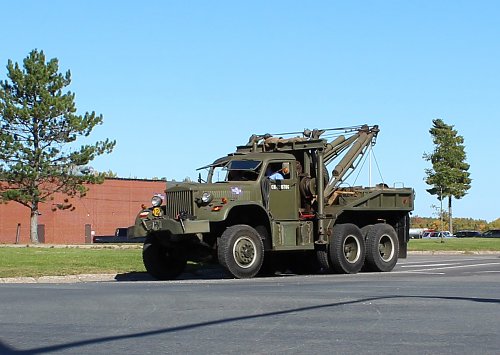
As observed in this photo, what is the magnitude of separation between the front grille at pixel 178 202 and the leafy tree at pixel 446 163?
41.4 metres

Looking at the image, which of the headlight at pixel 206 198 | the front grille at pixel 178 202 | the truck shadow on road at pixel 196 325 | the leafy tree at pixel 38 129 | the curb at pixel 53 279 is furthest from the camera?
the leafy tree at pixel 38 129

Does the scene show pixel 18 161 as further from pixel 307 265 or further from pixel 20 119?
pixel 307 265

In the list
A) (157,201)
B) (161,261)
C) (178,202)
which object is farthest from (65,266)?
(178,202)

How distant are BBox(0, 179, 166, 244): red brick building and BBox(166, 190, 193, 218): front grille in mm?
48072

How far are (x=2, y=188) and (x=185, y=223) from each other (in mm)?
38360

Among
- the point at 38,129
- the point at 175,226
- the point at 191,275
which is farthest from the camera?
the point at 38,129

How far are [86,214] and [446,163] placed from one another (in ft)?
98.4

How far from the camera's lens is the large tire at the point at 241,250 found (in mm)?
18219

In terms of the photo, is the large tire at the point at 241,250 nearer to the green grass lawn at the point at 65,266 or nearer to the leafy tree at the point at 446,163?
the green grass lawn at the point at 65,266

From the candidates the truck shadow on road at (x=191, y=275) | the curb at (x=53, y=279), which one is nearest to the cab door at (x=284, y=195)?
the truck shadow on road at (x=191, y=275)

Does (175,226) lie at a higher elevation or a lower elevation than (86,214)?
lower

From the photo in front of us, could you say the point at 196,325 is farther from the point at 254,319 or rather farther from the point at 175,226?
the point at 175,226

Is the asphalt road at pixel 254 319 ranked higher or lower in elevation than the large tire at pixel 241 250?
lower

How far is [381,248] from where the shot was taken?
21.6 metres
